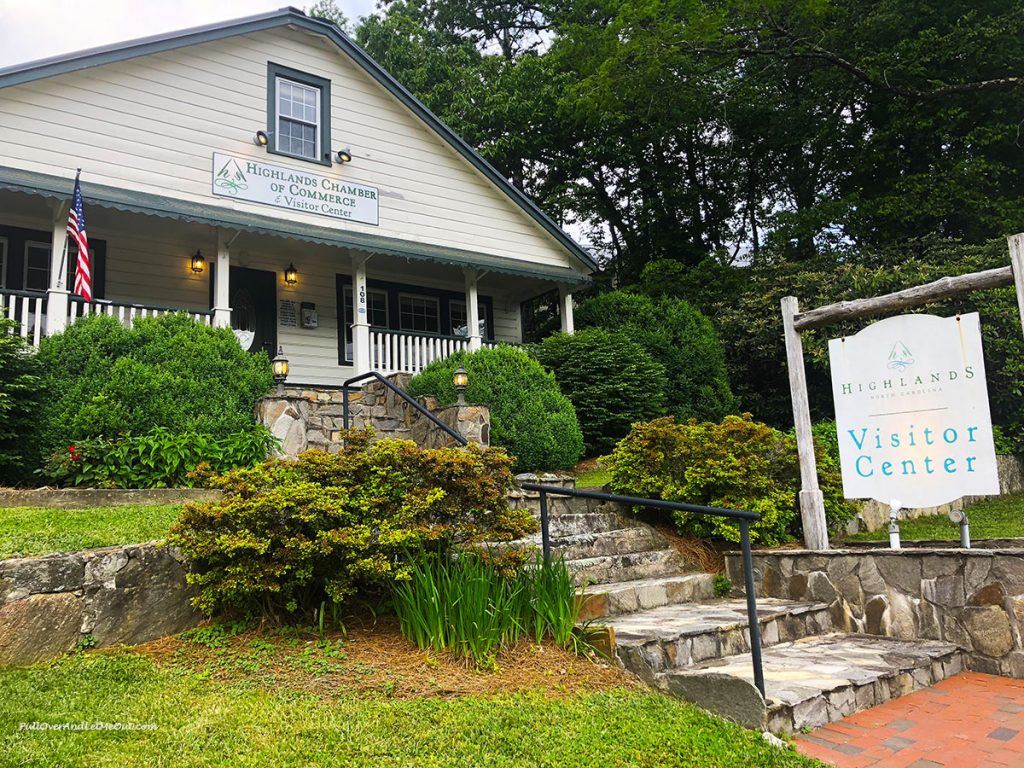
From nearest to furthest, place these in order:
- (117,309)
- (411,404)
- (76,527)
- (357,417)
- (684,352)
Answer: (76,527) < (411,404) < (357,417) < (117,309) < (684,352)

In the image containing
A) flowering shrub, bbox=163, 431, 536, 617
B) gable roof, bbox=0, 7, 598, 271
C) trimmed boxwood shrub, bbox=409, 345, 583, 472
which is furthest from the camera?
gable roof, bbox=0, 7, 598, 271

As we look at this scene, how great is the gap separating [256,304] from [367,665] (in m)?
9.49

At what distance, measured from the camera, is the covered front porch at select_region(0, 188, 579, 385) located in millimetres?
10352

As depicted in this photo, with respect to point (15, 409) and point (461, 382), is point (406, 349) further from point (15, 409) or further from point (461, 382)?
point (15, 409)

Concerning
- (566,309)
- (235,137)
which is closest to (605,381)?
(566,309)

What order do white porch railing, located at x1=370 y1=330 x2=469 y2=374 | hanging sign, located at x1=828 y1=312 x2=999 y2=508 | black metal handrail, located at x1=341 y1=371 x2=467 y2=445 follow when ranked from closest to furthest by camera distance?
hanging sign, located at x1=828 y1=312 x2=999 y2=508 → black metal handrail, located at x1=341 y1=371 x2=467 y2=445 → white porch railing, located at x1=370 y1=330 x2=469 y2=374

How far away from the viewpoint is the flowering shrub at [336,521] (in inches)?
171

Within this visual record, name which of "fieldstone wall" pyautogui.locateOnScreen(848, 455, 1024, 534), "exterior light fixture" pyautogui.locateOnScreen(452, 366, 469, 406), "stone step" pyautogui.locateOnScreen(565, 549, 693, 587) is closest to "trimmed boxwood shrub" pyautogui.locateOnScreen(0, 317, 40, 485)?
"exterior light fixture" pyautogui.locateOnScreen(452, 366, 469, 406)

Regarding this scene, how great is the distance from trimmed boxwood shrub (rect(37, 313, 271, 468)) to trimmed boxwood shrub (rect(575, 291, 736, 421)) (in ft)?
24.6

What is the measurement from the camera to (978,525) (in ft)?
26.7

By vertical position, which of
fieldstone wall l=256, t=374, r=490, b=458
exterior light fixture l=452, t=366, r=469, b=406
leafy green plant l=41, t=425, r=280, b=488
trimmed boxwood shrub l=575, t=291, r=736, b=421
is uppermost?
trimmed boxwood shrub l=575, t=291, r=736, b=421

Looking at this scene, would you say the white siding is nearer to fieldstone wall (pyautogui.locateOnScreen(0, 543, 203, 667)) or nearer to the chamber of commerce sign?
the chamber of commerce sign

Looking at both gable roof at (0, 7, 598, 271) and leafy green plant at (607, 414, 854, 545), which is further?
gable roof at (0, 7, 598, 271)

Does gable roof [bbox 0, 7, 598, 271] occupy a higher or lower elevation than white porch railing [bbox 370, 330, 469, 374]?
higher
